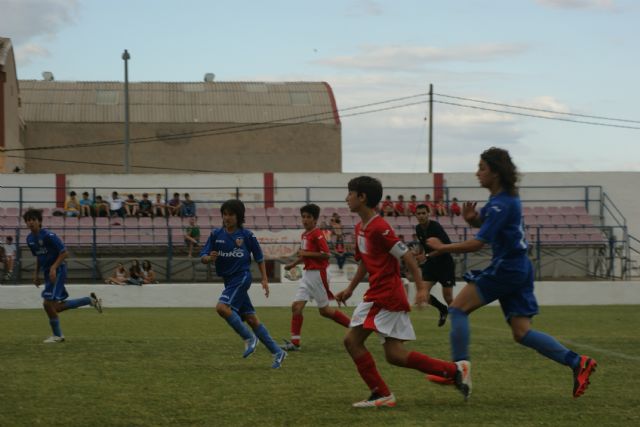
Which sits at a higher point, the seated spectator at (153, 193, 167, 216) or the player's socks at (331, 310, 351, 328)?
the seated spectator at (153, 193, 167, 216)

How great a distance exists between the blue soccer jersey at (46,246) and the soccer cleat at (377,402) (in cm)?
699

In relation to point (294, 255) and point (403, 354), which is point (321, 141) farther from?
point (403, 354)

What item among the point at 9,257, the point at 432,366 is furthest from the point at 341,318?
the point at 9,257

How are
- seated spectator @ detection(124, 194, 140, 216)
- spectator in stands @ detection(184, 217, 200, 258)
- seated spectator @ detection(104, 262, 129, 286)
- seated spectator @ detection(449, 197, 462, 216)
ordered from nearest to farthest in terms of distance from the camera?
1. seated spectator @ detection(104, 262, 129, 286)
2. spectator in stands @ detection(184, 217, 200, 258)
3. seated spectator @ detection(124, 194, 140, 216)
4. seated spectator @ detection(449, 197, 462, 216)

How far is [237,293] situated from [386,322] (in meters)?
3.68

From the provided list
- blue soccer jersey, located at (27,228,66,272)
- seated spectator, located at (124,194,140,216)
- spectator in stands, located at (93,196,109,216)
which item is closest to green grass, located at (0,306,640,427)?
blue soccer jersey, located at (27,228,66,272)

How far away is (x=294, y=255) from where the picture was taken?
29.8 meters

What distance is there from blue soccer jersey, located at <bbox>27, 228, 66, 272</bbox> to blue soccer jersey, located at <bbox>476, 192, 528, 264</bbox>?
293 inches

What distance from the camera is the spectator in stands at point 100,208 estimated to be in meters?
31.4

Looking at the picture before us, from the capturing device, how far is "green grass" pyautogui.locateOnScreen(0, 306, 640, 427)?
7066 mm

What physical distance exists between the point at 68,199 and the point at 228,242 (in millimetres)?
22427

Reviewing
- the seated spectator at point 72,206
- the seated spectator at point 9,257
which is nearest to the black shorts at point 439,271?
the seated spectator at point 9,257

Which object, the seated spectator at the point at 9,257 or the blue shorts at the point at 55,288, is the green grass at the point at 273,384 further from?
the seated spectator at the point at 9,257

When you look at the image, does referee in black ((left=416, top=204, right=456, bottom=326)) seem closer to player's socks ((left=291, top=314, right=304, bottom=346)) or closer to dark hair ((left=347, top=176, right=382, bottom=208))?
player's socks ((left=291, top=314, right=304, bottom=346))
